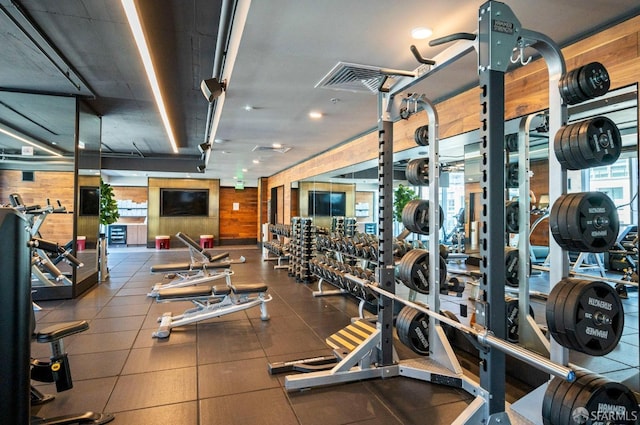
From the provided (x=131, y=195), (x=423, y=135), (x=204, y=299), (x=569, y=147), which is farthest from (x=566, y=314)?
(x=131, y=195)

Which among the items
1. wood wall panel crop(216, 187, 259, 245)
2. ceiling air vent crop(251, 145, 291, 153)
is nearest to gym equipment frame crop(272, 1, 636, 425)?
ceiling air vent crop(251, 145, 291, 153)

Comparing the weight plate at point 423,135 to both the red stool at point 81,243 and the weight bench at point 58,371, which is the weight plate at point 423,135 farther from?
the red stool at point 81,243

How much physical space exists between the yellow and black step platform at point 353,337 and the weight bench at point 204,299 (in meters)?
1.36

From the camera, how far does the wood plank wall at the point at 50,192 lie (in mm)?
5199

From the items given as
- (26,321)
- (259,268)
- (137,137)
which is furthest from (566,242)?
(137,137)

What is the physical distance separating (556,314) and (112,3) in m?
3.68

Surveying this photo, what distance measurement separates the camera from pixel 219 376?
2703 millimetres

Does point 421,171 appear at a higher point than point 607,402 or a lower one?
higher

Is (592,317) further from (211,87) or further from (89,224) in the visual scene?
(89,224)

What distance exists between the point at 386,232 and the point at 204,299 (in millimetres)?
2305

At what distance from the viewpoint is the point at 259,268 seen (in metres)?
8.08

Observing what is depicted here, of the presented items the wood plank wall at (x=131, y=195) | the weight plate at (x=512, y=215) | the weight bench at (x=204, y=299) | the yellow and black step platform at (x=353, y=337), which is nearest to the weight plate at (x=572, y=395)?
the weight plate at (x=512, y=215)

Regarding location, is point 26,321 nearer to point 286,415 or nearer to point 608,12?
point 286,415

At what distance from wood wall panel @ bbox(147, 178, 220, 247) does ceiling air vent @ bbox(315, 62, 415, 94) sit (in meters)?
10.7
